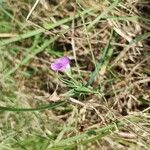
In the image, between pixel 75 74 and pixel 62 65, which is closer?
pixel 62 65

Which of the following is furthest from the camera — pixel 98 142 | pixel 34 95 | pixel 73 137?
pixel 34 95

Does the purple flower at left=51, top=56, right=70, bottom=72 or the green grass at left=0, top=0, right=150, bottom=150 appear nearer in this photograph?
the purple flower at left=51, top=56, right=70, bottom=72

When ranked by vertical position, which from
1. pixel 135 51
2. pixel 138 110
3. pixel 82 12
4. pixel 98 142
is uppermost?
pixel 82 12

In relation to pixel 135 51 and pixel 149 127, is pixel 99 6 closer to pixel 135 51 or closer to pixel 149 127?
pixel 135 51

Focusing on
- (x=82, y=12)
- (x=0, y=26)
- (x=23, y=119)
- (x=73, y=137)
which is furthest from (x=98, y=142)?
(x=0, y=26)

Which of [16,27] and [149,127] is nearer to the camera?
[149,127]

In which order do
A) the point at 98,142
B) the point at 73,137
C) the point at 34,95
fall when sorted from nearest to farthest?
the point at 73,137 < the point at 98,142 < the point at 34,95

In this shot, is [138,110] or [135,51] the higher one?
[135,51]

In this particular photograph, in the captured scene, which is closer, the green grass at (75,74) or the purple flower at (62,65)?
the purple flower at (62,65)
